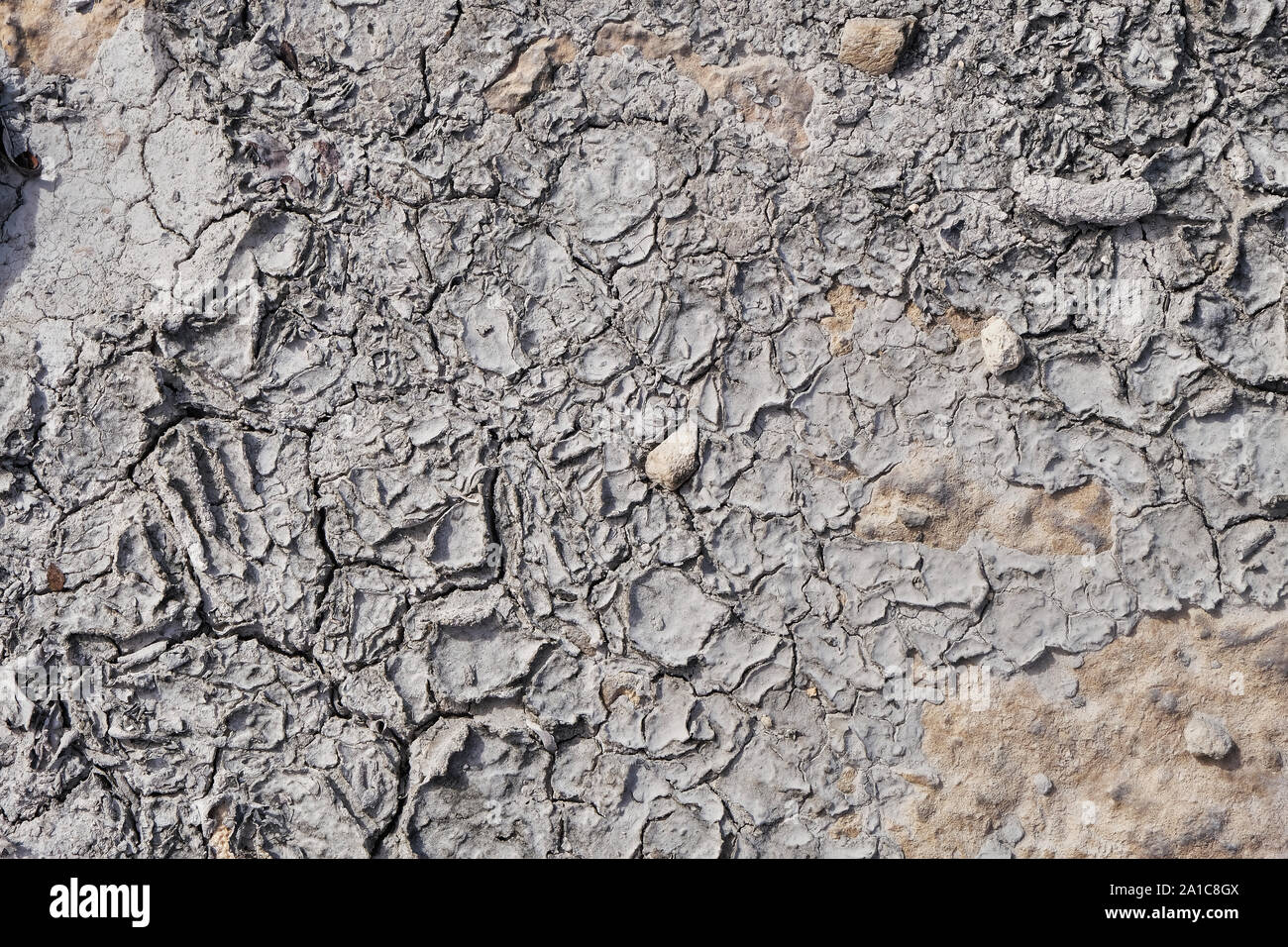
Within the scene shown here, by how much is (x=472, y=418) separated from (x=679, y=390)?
0.34 m

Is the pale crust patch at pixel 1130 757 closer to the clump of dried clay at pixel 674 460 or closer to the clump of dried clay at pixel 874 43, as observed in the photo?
the clump of dried clay at pixel 674 460

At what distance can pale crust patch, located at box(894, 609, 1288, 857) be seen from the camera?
4.36ft

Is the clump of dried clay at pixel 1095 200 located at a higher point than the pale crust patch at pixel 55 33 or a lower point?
lower

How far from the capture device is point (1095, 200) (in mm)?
1383

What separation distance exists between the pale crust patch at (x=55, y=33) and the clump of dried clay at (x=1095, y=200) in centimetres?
156

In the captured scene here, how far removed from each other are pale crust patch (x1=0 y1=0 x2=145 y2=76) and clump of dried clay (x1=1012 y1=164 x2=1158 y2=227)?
1.56 metres

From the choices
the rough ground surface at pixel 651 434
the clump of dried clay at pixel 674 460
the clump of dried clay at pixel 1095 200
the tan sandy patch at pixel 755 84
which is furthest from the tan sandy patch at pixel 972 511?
the tan sandy patch at pixel 755 84

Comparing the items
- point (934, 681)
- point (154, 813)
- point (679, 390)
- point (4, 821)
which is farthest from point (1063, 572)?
point (4, 821)

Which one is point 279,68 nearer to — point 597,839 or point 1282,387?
point 597,839

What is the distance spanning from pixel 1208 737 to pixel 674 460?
904mm

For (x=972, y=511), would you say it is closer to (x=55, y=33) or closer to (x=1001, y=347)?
(x=1001, y=347)

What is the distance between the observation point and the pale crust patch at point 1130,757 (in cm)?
133

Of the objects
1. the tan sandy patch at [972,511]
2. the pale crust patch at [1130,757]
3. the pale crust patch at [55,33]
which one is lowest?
the pale crust patch at [1130,757]

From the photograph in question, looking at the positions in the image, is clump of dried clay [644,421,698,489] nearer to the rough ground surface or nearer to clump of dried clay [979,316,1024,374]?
the rough ground surface
